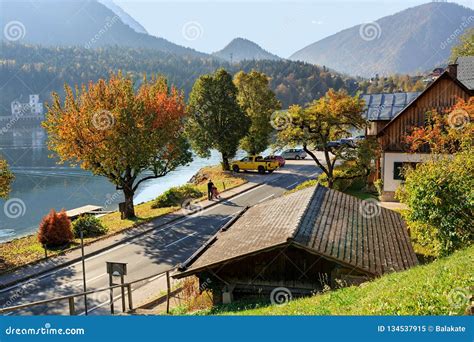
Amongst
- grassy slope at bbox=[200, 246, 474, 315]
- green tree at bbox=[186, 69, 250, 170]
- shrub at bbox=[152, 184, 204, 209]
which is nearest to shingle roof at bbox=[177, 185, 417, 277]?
grassy slope at bbox=[200, 246, 474, 315]

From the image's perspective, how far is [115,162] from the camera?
108ft

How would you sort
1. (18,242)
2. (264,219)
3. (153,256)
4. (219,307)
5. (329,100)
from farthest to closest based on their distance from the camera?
(329,100) < (18,242) < (153,256) < (264,219) < (219,307)

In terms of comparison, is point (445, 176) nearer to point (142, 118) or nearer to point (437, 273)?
point (437, 273)

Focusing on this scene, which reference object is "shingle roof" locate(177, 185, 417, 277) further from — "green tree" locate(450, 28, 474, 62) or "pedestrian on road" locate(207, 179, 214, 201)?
"green tree" locate(450, 28, 474, 62)

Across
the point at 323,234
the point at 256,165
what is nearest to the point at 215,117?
the point at 256,165

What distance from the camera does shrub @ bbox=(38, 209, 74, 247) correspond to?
91.7 feet

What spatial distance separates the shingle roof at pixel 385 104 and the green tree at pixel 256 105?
1934cm

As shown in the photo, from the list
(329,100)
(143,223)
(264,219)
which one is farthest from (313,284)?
(329,100)

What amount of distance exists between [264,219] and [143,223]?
15577mm

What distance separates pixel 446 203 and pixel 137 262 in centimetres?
1582

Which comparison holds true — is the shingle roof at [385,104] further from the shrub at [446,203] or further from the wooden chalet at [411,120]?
the shrub at [446,203]

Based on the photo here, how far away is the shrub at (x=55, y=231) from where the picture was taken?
27.9 m

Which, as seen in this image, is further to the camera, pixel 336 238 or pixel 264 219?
pixel 264 219

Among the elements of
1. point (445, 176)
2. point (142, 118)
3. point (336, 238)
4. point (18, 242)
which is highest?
point (142, 118)
